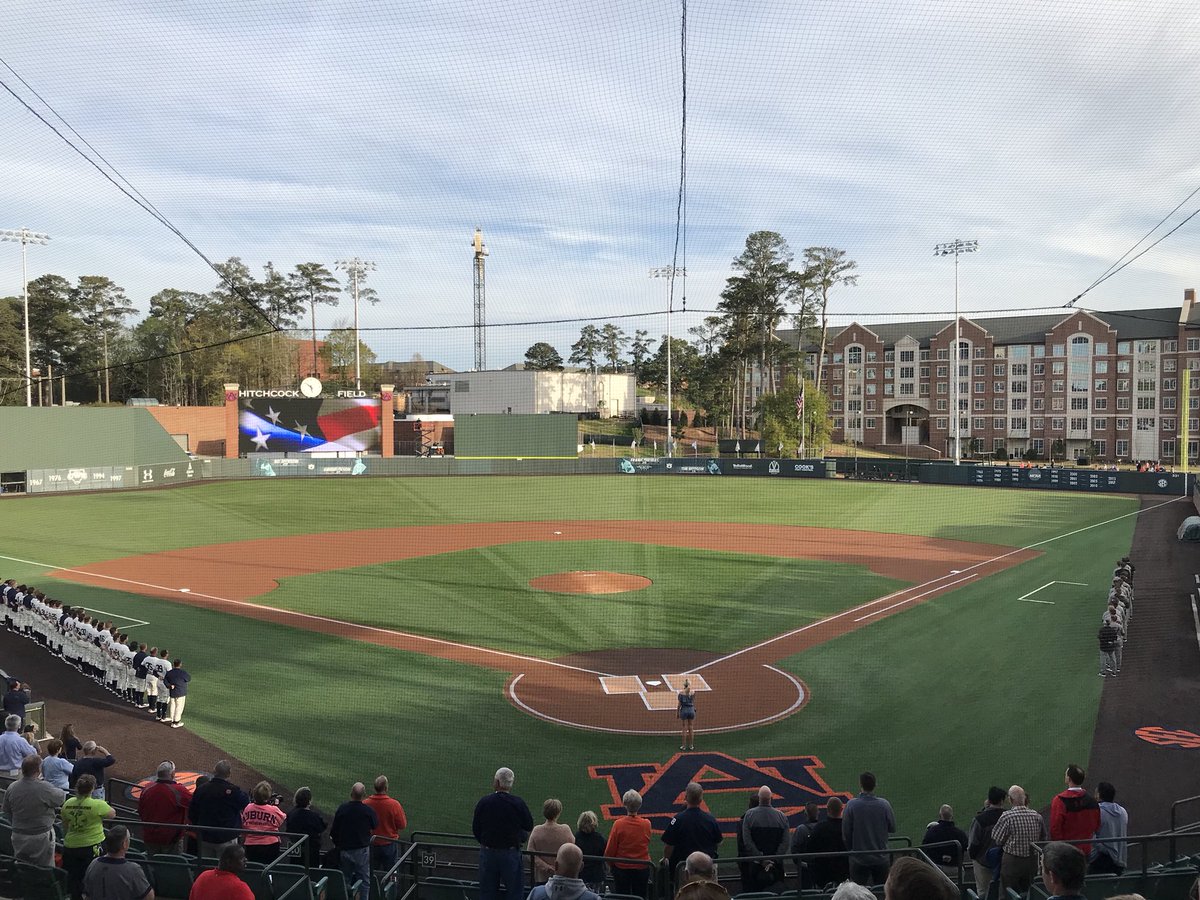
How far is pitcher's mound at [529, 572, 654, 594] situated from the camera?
25.6 metres

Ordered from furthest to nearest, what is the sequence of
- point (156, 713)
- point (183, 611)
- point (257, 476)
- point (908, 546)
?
point (257, 476), point (908, 546), point (183, 611), point (156, 713)

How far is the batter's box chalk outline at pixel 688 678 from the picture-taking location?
16356 mm

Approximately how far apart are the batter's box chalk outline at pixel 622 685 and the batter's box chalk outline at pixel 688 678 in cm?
54

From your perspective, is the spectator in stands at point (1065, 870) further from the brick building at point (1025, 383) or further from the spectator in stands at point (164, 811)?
the brick building at point (1025, 383)

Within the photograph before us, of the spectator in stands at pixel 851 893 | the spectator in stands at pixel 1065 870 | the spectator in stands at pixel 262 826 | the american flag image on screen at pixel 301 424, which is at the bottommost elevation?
the spectator in stands at pixel 262 826

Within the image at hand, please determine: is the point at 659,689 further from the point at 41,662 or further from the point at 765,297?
the point at 765,297

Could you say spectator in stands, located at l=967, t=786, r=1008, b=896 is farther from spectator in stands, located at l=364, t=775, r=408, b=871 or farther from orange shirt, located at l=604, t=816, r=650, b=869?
spectator in stands, located at l=364, t=775, r=408, b=871

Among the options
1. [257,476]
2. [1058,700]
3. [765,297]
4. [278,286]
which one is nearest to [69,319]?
[278,286]

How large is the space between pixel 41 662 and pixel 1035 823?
1754cm

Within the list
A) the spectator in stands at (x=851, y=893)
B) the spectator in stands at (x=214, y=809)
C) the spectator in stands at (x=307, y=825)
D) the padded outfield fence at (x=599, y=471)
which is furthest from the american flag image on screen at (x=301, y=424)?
the spectator in stands at (x=851, y=893)

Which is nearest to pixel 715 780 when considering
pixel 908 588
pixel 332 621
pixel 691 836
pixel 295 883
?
pixel 691 836

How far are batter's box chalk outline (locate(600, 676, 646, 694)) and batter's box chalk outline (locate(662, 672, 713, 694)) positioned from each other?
0.54m

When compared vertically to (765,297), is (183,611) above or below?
below

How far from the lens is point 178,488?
52.8 m
